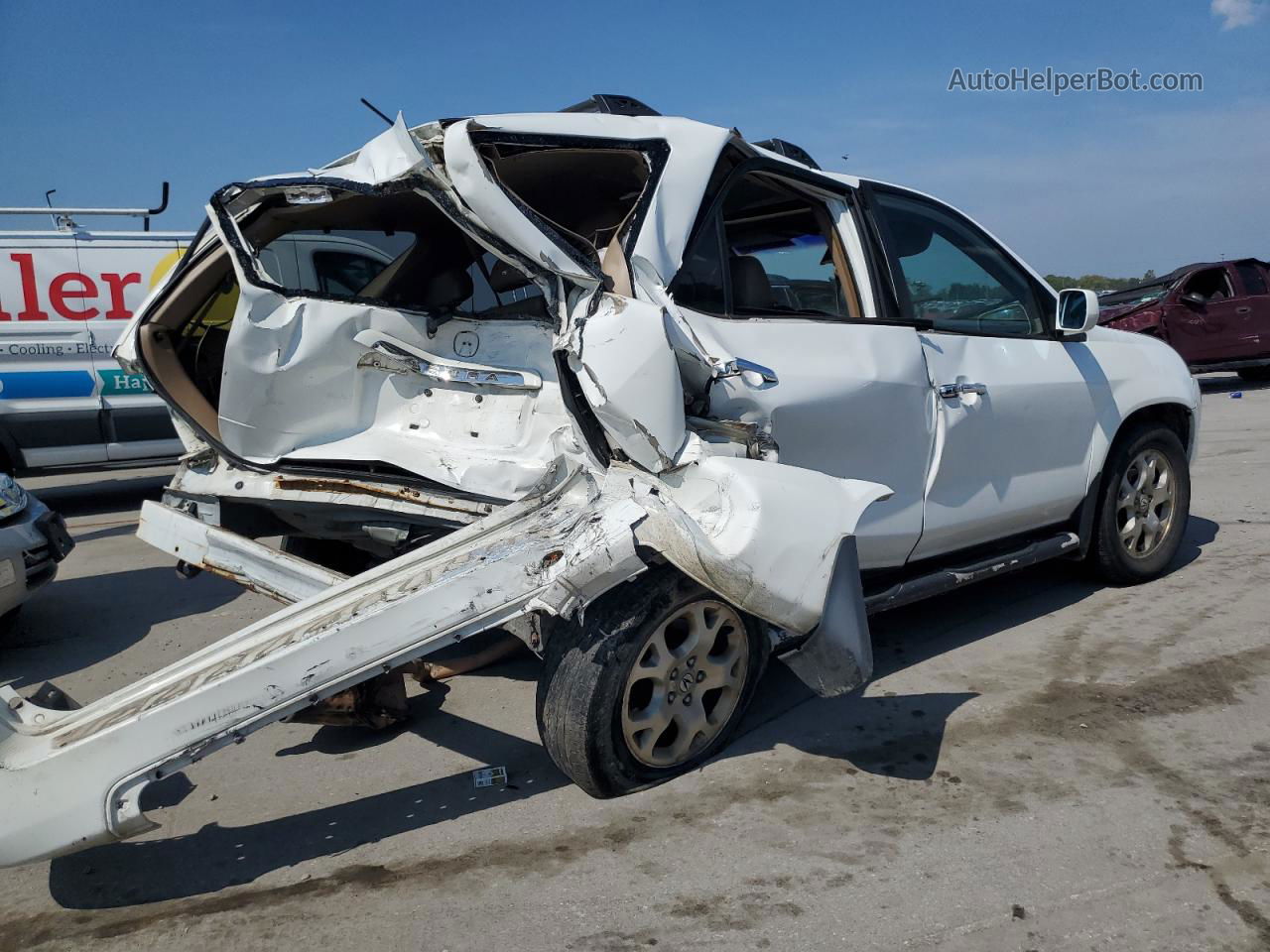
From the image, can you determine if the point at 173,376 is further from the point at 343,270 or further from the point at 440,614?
the point at 440,614

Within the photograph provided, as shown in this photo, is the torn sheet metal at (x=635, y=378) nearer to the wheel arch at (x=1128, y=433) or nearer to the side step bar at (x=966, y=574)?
the side step bar at (x=966, y=574)

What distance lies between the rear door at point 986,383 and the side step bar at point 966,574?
0.09 metres

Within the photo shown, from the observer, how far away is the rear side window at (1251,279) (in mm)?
14625

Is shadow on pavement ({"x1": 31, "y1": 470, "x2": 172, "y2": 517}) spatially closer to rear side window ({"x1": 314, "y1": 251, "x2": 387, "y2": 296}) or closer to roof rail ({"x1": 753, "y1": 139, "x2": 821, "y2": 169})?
rear side window ({"x1": 314, "y1": 251, "x2": 387, "y2": 296})

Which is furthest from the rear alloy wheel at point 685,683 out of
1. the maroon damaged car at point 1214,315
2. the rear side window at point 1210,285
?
the rear side window at point 1210,285

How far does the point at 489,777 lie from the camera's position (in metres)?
3.32

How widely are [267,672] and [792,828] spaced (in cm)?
152

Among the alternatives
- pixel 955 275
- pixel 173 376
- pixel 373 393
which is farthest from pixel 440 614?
pixel 955 275

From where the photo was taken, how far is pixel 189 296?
4.03m

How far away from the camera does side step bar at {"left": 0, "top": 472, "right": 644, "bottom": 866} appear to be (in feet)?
8.17

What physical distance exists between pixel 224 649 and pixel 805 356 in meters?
2.04

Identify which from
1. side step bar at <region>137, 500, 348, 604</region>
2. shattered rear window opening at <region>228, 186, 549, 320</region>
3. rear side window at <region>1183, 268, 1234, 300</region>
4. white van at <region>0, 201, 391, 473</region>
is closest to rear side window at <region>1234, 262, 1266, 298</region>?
rear side window at <region>1183, 268, 1234, 300</region>

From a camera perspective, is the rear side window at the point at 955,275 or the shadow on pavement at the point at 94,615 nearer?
the rear side window at the point at 955,275

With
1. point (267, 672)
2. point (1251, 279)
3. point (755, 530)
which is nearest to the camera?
point (267, 672)
